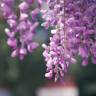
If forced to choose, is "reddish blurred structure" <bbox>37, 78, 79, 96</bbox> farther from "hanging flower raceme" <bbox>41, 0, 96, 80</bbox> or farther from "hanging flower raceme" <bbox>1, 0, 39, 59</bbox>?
"hanging flower raceme" <bbox>1, 0, 39, 59</bbox>

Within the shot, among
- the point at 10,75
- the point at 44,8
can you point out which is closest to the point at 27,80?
the point at 10,75

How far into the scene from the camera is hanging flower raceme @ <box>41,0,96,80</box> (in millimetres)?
1894

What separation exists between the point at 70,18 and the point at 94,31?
92 millimetres

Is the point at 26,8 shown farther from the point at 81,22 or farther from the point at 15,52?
the point at 81,22

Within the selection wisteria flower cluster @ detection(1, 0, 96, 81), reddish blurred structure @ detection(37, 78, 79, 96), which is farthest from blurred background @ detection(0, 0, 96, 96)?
wisteria flower cluster @ detection(1, 0, 96, 81)

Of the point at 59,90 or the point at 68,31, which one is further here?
the point at 59,90

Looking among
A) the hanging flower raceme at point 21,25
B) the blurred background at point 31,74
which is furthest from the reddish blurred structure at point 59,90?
the hanging flower raceme at point 21,25

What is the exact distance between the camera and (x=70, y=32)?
1.90 metres

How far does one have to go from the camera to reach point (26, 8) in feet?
5.36

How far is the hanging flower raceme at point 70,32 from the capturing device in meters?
1.89

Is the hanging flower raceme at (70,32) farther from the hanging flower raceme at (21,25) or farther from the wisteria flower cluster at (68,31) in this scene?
the hanging flower raceme at (21,25)

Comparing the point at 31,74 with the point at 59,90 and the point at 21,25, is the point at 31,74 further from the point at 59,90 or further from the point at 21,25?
the point at 21,25

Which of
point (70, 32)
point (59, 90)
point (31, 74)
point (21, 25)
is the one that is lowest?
point (59, 90)

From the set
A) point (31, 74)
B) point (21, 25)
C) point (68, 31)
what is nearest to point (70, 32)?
point (68, 31)
